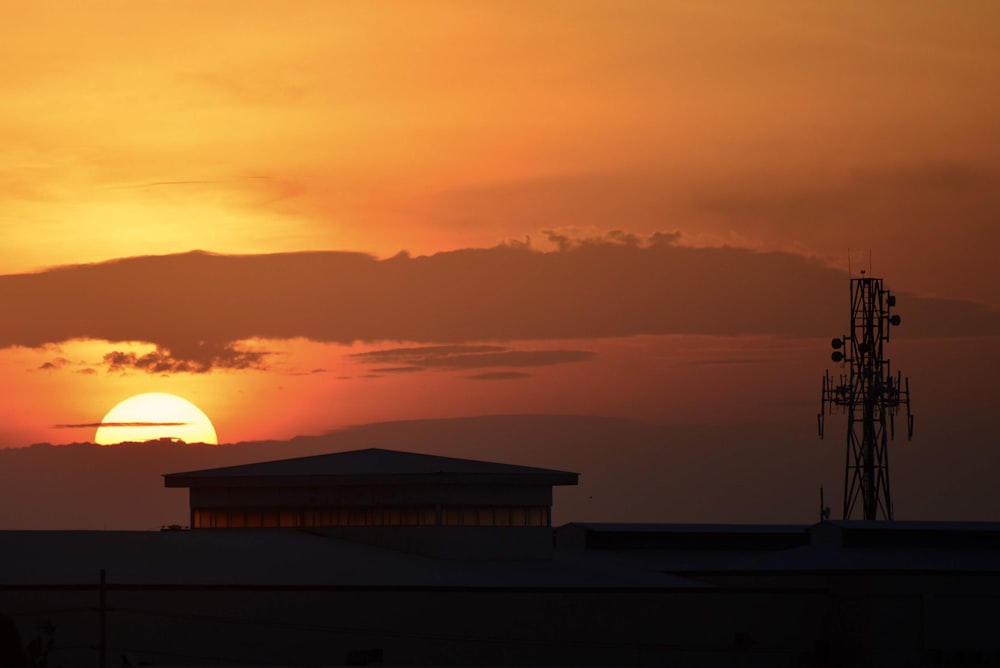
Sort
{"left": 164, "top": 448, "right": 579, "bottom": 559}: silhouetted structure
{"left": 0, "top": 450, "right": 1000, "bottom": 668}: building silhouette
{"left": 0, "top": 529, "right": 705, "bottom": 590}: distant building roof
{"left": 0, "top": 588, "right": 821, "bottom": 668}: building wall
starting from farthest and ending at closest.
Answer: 1. {"left": 164, "top": 448, "right": 579, "bottom": 559}: silhouetted structure
2. {"left": 0, "top": 529, "right": 705, "bottom": 590}: distant building roof
3. {"left": 0, "top": 450, "right": 1000, "bottom": 668}: building silhouette
4. {"left": 0, "top": 588, "right": 821, "bottom": 668}: building wall

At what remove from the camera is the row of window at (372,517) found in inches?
4136

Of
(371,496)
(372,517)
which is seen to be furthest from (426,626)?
(371,496)

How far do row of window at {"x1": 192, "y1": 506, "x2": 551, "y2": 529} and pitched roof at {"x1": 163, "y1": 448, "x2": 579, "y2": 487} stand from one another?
65.4 inches

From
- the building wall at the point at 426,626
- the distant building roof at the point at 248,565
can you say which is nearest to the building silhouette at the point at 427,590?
the building wall at the point at 426,626

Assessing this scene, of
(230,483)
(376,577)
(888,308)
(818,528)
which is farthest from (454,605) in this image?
(888,308)

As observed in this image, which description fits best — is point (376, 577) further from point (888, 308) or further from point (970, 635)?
point (888, 308)

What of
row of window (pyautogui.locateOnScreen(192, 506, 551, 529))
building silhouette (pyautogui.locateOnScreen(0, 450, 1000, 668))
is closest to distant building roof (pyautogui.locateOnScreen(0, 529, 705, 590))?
building silhouette (pyautogui.locateOnScreen(0, 450, 1000, 668))

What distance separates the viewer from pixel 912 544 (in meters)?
120

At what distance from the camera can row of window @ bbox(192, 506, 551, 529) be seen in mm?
105062

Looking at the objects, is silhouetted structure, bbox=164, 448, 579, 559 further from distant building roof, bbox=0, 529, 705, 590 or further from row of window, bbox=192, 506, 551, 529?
distant building roof, bbox=0, 529, 705, 590

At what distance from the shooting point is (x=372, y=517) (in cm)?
10644

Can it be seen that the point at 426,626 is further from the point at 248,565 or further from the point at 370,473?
the point at 370,473

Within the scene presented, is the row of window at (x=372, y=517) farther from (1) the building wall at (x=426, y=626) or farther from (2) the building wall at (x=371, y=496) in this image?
(1) the building wall at (x=426, y=626)

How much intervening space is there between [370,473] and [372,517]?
281 centimetres
